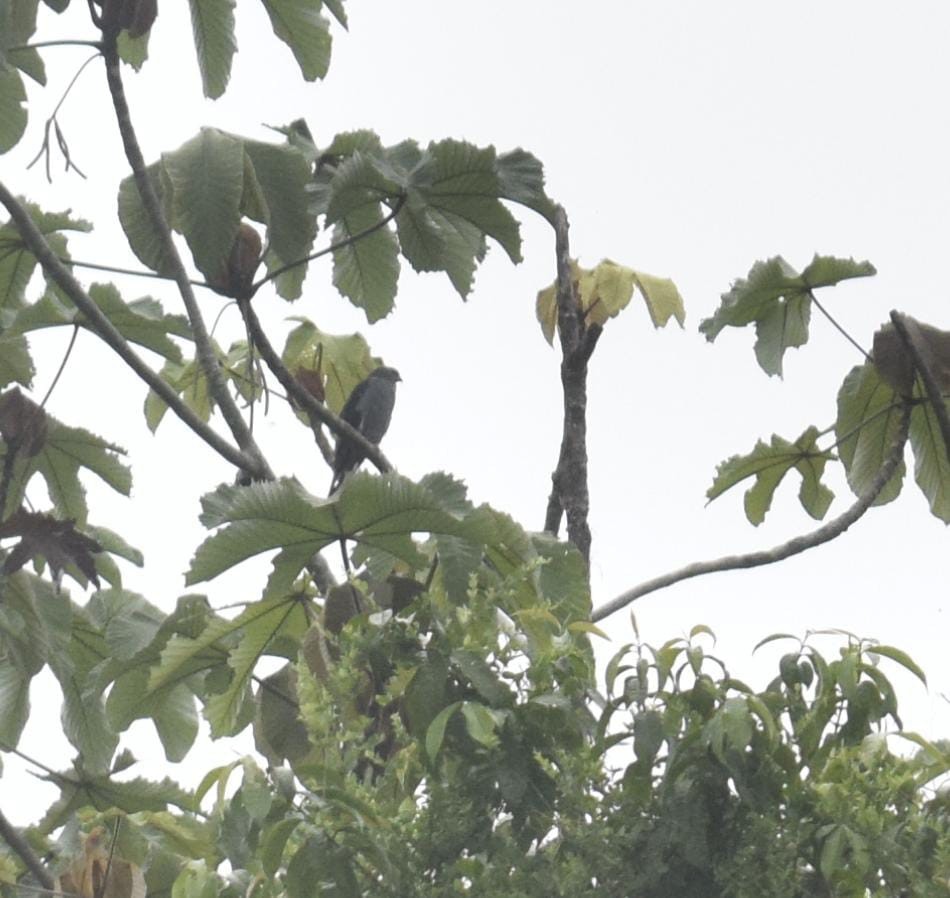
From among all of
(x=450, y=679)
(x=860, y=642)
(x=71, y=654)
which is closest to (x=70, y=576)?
(x=71, y=654)

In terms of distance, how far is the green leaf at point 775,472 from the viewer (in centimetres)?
431

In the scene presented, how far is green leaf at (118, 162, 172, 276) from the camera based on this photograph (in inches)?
155

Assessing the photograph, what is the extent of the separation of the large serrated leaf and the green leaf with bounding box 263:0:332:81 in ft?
5.23

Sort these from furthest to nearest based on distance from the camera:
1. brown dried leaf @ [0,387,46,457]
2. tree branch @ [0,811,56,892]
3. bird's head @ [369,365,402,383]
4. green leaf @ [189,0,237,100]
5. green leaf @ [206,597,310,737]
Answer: bird's head @ [369,365,402,383] → green leaf @ [189,0,237,100] → brown dried leaf @ [0,387,46,457] → tree branch @ [0,811,56,892] → green leaf @ [206,597,310,737]

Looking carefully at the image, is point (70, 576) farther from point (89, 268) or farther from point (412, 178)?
point (412, 178)

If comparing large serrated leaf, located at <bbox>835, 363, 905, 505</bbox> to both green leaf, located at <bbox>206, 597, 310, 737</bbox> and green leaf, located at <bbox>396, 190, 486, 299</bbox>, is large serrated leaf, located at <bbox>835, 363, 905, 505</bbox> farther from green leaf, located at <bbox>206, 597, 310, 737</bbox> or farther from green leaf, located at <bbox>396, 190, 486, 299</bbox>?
green leaf, located at <bbox>206, 597, 310, 737</bbox>

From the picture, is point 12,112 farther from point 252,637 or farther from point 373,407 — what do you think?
point 373,407

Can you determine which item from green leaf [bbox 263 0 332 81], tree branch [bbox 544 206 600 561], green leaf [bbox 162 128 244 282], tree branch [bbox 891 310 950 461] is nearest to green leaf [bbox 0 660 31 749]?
green leaf [bbox 162 128 244 282]

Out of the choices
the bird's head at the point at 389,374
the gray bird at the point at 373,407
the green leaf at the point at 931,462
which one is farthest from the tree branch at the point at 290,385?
the bird's head at the point at 389,374

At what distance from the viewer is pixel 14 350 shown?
438cm

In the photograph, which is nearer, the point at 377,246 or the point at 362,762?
the point at 362,762

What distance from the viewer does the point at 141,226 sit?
396cm

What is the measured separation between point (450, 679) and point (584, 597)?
0.84m

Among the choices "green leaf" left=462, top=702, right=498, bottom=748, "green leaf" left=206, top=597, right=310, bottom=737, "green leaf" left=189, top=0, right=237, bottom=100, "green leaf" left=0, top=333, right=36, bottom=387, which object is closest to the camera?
"green leaf" left=462, top=702, right=498, bottom=748
